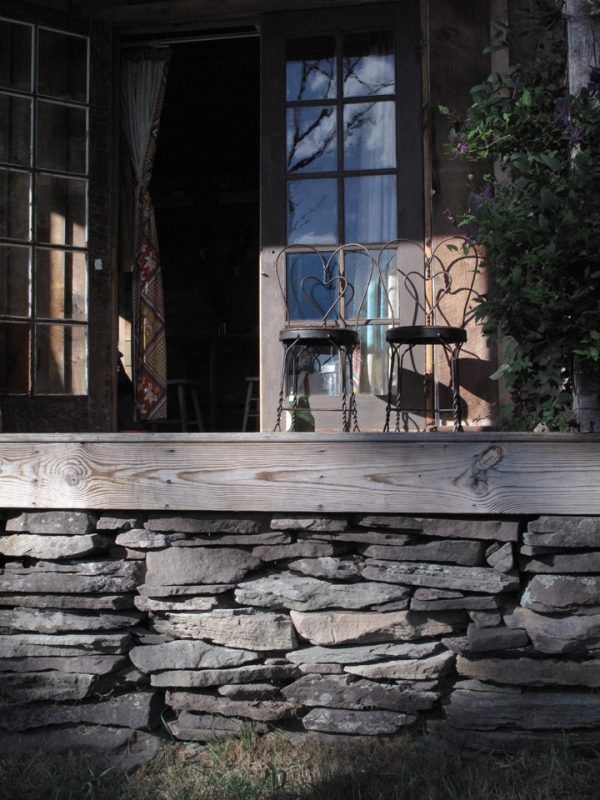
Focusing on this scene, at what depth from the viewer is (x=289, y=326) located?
395cm

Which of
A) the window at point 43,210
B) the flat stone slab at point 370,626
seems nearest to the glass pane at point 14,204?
the window at point 43,210

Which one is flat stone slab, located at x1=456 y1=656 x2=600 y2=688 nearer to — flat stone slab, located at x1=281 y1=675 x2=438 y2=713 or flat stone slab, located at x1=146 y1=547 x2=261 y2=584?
flat stone slab, located at x1=281 y1=675 x2=438 y2=713

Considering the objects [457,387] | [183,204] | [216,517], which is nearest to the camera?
[216,517]

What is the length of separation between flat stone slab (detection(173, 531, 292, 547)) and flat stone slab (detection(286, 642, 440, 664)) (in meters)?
0.29

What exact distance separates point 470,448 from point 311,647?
0.65 m

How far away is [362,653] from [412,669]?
0.42ft

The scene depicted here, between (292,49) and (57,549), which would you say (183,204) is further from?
(57,549)

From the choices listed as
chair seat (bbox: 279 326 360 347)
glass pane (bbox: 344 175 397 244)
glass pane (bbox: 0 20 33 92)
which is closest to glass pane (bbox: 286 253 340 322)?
glass pane (bbox: 344 175 397 244)

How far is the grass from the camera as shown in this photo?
184 cm

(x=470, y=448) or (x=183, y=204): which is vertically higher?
(x=183, y=204)

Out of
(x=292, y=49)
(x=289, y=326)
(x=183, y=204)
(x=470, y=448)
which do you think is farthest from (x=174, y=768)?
(x=183, y=204)

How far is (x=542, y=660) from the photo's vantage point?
78.3 inches

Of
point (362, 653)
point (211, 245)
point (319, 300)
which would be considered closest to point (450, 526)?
point (362, 653)

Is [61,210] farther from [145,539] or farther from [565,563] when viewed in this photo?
[565,563]
